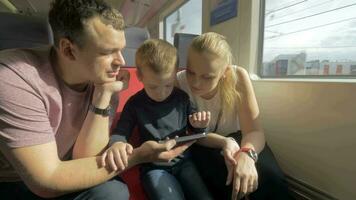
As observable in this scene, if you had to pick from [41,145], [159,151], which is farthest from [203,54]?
[41,145]

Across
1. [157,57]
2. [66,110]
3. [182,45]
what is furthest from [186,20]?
[66,110]

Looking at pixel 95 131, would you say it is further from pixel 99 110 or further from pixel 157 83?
pixel 157 83

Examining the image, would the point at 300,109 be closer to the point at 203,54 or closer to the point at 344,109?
the point at 344,109

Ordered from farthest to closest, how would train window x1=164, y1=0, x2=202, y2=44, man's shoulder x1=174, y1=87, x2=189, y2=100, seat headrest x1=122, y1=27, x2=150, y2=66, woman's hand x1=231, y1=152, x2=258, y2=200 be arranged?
train window x1=164, y1=0, x2=202, y2=44
seat headrest x1=122, y1=27, x2=150, y2=66
man's shoulder x1=174, y1=87, x2=189, y2=100
woman's hand x1=231, y1=152, x2=258, y2=200

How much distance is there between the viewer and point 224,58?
1171 mm

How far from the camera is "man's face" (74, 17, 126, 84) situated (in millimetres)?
862

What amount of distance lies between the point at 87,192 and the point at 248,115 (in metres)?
0.75

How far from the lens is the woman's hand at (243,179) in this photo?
970mm

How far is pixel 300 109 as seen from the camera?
142 cm

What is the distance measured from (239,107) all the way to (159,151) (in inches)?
18.8

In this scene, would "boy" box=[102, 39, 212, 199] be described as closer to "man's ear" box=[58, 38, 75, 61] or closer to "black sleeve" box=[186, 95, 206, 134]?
"black sleeve" box=[186, 95, 206, 134]

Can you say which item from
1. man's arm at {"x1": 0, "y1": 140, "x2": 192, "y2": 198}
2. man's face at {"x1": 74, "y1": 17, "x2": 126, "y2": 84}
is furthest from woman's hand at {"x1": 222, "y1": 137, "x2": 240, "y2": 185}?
man's face at {"x1": 74, "y1": 17, "x2": 126, "y2": 84}

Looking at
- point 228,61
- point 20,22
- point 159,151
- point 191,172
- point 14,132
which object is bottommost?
point 191,172

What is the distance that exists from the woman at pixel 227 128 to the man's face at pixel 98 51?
392mm
